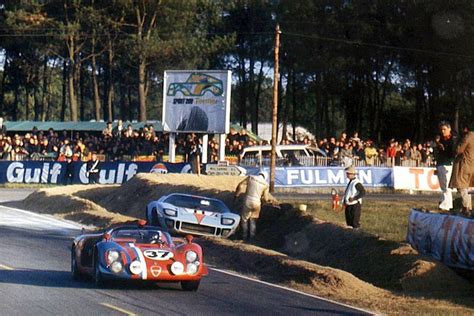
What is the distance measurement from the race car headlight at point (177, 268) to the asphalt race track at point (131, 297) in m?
0.38

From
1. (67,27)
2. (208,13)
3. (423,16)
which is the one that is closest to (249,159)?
(423,16)

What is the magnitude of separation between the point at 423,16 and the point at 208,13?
20011 millimetres

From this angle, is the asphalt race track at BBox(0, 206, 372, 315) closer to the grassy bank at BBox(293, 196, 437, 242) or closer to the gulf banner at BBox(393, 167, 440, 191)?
the grassy bank at BBox(293, 196, 437, 242)

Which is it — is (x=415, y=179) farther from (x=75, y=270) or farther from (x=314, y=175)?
(x=75, y=270)

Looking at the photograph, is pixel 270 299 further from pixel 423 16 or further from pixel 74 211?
pixel 423 16

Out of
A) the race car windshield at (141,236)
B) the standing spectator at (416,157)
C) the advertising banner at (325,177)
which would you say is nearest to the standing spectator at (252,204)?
the race car windshield at (141,236)

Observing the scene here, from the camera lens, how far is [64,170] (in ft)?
156

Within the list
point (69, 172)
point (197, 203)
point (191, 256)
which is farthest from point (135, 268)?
point (69, 172)

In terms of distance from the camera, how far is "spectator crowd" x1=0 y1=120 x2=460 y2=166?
147 ft

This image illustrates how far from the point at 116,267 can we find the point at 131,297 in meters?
0.60

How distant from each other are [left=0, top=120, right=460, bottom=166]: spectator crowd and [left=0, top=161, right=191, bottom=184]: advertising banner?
0.68 meters

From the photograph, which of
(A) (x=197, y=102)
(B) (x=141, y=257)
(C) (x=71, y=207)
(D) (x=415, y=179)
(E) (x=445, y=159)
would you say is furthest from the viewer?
(A) (x=197, y=102)

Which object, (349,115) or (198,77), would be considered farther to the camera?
(349,115)

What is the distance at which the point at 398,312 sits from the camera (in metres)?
14.7
